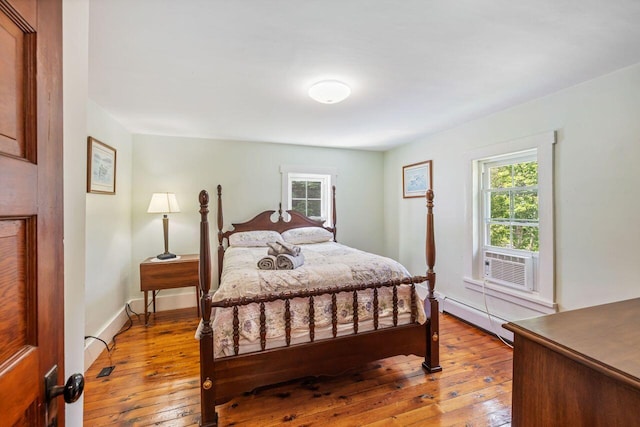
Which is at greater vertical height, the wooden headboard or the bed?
the wooden headboard

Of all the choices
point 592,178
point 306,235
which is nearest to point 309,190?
point 306,235

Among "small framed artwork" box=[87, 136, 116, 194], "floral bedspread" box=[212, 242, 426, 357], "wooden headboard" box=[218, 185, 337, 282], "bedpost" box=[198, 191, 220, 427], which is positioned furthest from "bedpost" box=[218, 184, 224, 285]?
"bedpost" box=[198, 191, 220, 427]

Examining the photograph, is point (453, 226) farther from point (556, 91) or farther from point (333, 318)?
point (333, 318)

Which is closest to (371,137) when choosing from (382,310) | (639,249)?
(382,310)

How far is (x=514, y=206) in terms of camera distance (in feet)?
9.20

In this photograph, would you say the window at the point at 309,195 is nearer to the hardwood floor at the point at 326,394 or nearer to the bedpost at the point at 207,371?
the hardwood floor at the point at 326,394

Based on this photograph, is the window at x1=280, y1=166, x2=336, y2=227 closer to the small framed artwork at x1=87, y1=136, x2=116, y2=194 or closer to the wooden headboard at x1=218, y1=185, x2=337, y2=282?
the wooden headboard at x1=218, y1=185, x2=337, y2=282

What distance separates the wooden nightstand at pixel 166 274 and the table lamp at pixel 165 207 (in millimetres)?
194

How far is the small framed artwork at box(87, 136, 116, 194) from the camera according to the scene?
2.43 meters

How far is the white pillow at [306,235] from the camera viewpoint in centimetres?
373

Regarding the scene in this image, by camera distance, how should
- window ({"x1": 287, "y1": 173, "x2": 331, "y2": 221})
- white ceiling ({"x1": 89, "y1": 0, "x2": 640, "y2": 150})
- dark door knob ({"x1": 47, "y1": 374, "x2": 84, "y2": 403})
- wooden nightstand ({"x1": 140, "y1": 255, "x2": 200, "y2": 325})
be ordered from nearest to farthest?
1. dark door knob ({"x1": 47, "y1": 374, "x2": 84, "y2": 403})
2. white ceiling ({"x1": 89, "y1": 0, "x2": 640, "y2": 150})
3. wooden nightstand ({"x1": 140, "y1": 255, "x2": 200, "y2": 325})
4. window ({"x1": 287, "y1": 173, "x2": 331, "y2": 221})

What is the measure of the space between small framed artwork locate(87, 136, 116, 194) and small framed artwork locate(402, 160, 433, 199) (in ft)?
11.9

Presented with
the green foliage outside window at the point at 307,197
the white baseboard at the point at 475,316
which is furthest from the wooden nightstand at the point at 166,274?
the white baseboard at the point at 475,316

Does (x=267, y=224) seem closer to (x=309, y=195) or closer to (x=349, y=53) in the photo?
(x=309, y=195)
